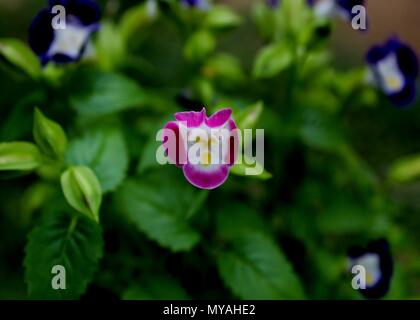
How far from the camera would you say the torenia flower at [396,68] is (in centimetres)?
103

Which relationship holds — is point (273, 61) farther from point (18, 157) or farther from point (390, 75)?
point (18, 157)

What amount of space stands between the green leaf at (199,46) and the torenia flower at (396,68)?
0.96 ft

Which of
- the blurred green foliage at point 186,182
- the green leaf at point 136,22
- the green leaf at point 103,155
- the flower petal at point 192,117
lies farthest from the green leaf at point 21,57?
the flower petal at point 192,117

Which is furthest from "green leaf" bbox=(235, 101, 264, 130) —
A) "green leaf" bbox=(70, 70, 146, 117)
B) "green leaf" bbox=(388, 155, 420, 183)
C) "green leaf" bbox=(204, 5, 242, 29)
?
"green leaf" bbox=(388, 155, 420, 183)

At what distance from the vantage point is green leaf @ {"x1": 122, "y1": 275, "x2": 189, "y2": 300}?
0.88 m

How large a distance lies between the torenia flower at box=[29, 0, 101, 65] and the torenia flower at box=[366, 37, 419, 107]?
50 centimetres

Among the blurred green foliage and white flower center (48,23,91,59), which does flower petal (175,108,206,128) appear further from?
white flower center (48,23,91,59)

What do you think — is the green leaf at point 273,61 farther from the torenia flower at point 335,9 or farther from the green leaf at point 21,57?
the green leaf at point 21,57

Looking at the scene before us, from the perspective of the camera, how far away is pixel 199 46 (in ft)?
3.53

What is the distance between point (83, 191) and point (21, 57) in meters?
0.32

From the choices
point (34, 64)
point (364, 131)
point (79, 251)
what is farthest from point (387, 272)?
point (364, 131)

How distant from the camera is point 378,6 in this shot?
216 centimetres

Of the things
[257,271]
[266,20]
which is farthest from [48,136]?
[266,20]
